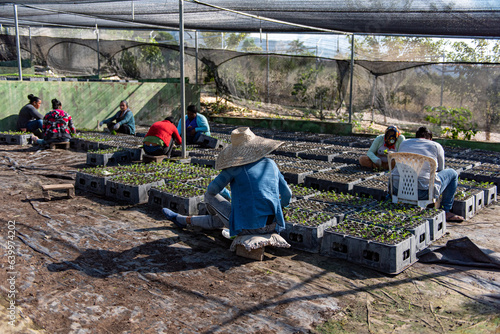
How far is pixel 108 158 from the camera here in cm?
918

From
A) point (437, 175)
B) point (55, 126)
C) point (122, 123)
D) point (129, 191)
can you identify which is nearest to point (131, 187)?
point (129, 191)

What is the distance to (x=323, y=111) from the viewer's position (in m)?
15.5

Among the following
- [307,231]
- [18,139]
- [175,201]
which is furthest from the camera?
[18,139]

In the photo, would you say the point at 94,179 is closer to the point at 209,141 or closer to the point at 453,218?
the point at 209,141

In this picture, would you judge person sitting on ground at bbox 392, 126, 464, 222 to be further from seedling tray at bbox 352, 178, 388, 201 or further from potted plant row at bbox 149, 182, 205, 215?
potted plant row at bbox 149, 182, 205, 215

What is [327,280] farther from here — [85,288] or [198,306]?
[85,288]

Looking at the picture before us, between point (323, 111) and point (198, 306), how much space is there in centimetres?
1270

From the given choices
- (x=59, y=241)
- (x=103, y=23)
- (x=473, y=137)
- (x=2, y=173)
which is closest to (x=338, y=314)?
(x=59, y=241)

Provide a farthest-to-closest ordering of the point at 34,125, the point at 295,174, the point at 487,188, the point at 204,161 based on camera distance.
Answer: the point at 34,125
the point at 204,161
the point at 295,174
the point at 487,188

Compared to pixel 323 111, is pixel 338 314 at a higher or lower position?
lower

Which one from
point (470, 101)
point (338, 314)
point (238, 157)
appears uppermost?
point (470, 101)

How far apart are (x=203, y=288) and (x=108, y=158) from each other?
5986 mm

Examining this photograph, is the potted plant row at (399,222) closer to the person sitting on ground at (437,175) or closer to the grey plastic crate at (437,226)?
the grey plastic crate at (437,226)

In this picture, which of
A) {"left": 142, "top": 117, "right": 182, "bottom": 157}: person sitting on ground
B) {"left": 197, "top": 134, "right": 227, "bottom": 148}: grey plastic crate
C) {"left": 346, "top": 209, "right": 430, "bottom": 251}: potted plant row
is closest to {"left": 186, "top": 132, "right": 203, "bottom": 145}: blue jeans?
{"left": 197, "top": 134, "right": 227, "bottom": 148}: grey plastic crate
